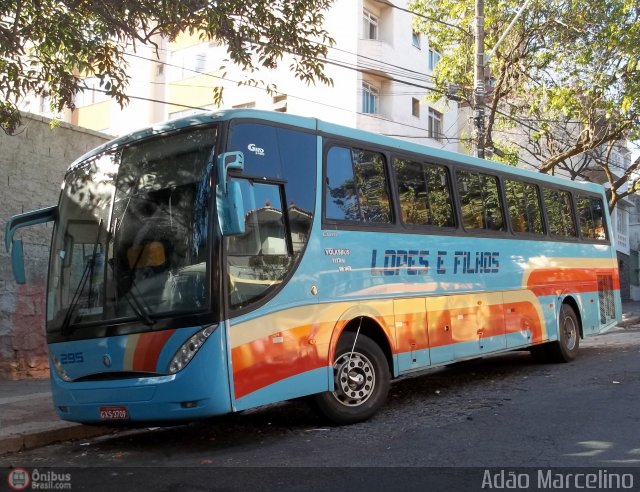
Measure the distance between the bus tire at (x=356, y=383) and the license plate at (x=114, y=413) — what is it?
71.5 inches

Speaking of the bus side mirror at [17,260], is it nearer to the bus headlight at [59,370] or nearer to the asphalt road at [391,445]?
the bus headlight at [59,370]

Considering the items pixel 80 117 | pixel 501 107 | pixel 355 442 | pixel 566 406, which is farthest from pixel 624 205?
pixel 355 442

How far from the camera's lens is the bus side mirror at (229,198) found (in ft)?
17.4

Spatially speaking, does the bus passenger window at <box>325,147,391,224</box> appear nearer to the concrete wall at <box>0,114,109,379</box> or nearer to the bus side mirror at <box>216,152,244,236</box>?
the bus side mirror at <box>216,152,244,236</box>

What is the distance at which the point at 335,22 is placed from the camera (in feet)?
78.4

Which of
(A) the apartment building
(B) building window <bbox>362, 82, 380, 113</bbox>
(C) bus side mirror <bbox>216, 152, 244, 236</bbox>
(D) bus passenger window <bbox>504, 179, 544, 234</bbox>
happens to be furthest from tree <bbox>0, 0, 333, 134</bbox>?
(B) building window <bbox>362, 82, 380, 113</bbox>

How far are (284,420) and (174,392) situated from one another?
6.73 feet

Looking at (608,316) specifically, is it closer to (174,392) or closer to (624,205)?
(174,392)

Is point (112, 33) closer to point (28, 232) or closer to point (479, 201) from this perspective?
point (28, 232)

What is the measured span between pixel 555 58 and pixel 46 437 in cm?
1536

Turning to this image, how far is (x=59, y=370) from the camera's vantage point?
6246 mm

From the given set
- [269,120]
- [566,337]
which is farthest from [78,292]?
[566,337]

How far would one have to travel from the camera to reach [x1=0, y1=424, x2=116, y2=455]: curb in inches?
253

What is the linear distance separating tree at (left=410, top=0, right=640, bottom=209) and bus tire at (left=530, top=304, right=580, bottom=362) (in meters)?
5.83
